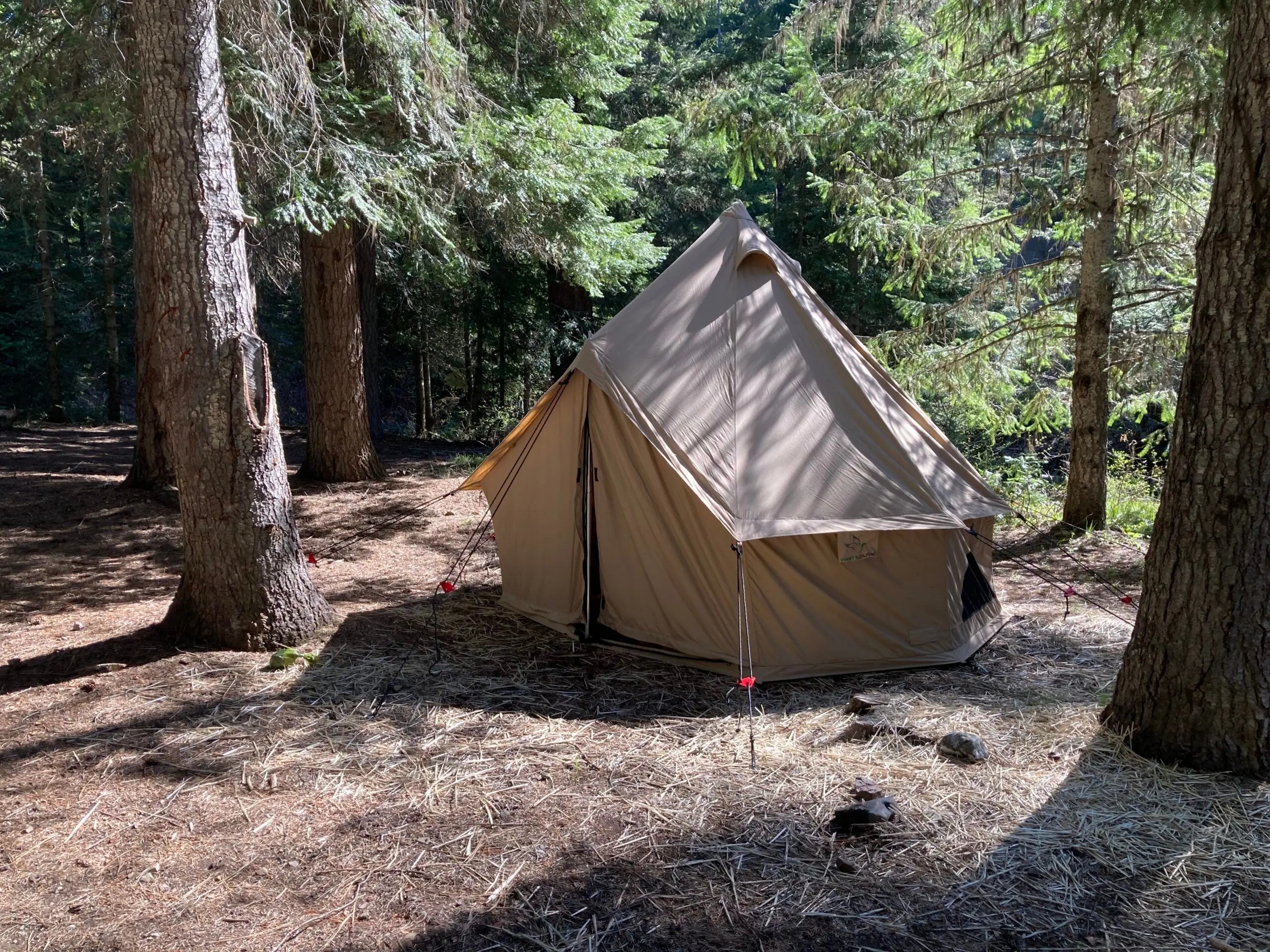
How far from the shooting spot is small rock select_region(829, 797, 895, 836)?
327cm

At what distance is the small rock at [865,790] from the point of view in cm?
341


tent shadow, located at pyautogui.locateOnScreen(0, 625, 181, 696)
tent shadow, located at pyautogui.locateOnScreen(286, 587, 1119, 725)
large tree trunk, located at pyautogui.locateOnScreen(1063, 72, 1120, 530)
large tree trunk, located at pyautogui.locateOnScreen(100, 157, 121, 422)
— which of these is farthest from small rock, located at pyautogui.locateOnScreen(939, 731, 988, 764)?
large tree trunk, located at pyautogui.locateOnScreen(100, 157, 121, 422)

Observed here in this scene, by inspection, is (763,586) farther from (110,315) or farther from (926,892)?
(110,315)

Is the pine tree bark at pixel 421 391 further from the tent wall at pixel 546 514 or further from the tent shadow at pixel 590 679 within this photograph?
the tent shadow at pixel 590 679

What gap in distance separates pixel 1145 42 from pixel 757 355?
4.13 metres

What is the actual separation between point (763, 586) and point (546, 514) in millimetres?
1745

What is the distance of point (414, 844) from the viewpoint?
126 inches

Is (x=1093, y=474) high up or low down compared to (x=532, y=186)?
down

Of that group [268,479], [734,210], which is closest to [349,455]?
[268,479]

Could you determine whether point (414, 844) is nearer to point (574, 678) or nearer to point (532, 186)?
point (574, 678)

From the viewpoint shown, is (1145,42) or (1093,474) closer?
(1145,42)

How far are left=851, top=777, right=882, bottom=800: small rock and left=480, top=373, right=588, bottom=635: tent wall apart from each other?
2540mm

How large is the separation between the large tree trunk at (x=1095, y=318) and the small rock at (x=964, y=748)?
5.25 m

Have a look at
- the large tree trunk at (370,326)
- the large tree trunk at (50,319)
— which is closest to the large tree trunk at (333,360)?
the large tree trunk at (370,326)
